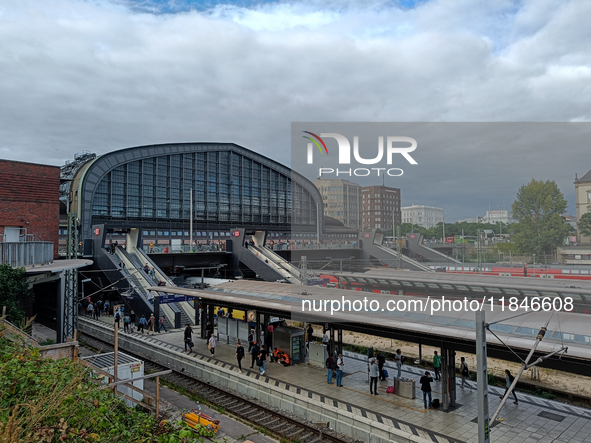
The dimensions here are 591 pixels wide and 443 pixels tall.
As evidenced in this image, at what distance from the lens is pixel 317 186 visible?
73.9m

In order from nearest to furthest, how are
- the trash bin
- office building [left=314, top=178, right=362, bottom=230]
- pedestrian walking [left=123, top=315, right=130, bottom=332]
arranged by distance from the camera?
the trash bin
pedestrian walking [left=123, top=315, right=130, bottom=332]
office building [left=314, top=178, right=362, bottom=230]

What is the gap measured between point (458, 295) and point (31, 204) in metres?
27.6

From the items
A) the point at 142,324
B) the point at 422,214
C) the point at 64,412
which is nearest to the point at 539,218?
the point at 142,324

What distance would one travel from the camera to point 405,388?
13414 millimetres

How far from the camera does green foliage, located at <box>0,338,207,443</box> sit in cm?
507

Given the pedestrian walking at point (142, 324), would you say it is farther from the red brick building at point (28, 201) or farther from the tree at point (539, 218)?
the tree at point (539, 218)

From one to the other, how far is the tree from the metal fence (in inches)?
2021

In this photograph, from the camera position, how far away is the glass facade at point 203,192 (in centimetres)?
5231

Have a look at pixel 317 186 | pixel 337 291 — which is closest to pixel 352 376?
pixel 337 291

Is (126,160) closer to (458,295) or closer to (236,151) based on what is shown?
(236,151)

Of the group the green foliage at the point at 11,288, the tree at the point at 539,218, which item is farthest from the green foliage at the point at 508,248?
the green foliage at the point at 11,288

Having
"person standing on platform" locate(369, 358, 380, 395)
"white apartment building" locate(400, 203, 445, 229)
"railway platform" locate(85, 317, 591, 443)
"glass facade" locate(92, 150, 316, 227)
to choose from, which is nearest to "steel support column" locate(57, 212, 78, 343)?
"railway platform" locate(85, 317, 591, 443)

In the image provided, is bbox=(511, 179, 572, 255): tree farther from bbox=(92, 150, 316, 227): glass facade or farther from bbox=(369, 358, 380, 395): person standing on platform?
bbox=(369, 358, 380, 395): person standing on platform

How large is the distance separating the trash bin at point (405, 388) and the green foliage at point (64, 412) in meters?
9.20
